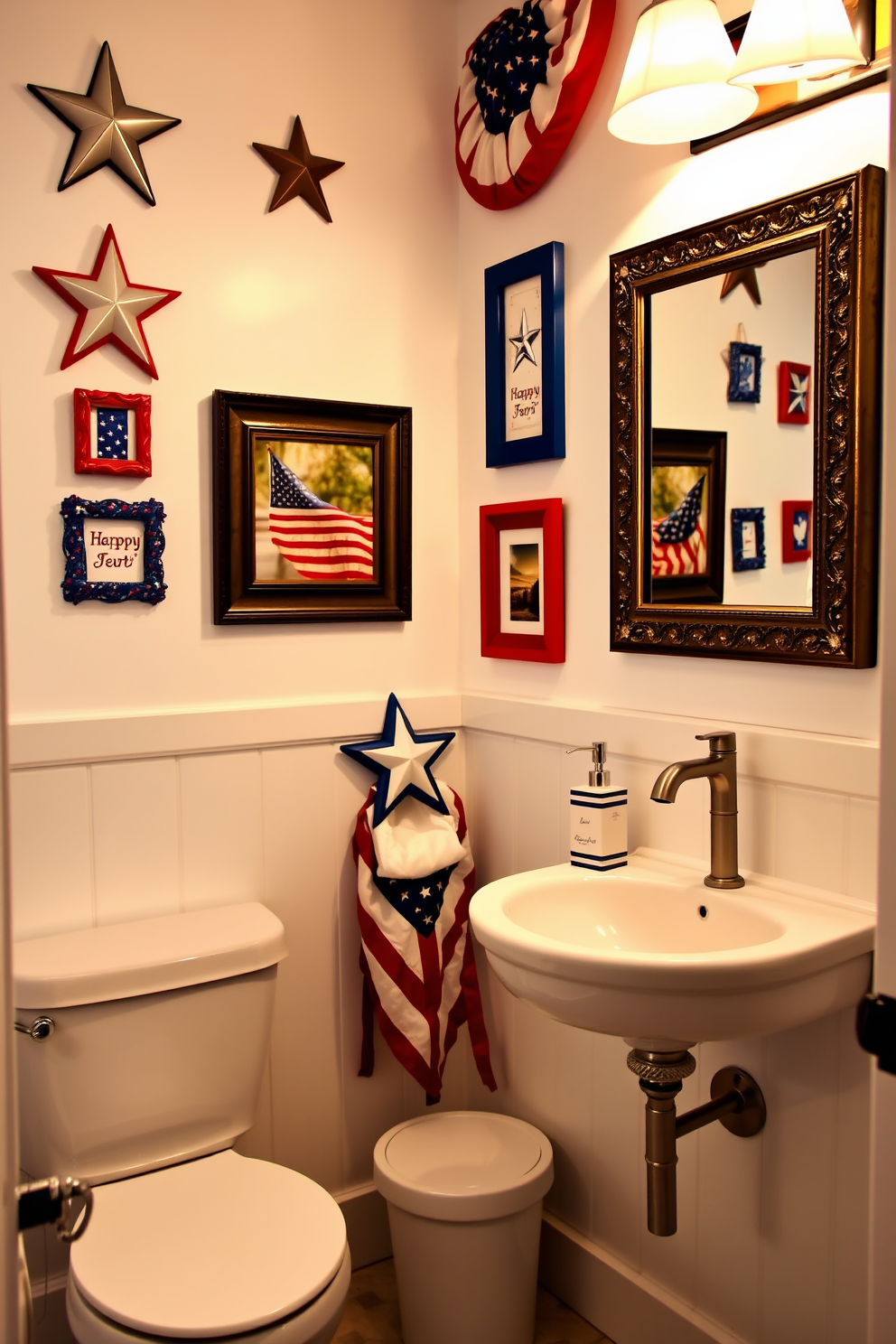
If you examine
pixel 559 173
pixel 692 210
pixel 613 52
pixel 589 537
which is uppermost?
pixel 613 52

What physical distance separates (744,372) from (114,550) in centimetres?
108

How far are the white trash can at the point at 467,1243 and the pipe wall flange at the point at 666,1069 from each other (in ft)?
1.49

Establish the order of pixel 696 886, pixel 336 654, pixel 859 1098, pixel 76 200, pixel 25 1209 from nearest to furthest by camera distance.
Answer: pixel 25 1209
pixel 859 1098
pixel 696 886
pixel 76 200
pixel 336 654

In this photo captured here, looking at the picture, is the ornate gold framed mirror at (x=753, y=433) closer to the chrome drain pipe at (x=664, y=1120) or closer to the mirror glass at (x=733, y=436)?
the mirror glass at (x=733, y=436)

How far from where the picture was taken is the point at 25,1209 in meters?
0.79

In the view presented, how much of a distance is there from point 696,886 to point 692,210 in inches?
41.0

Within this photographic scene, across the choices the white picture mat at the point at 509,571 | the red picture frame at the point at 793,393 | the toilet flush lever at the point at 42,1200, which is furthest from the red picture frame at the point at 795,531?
the toilet flush lever at the point at 42,1200

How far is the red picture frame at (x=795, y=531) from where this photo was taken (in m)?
1.43

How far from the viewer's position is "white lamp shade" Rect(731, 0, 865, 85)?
1265 millimetres

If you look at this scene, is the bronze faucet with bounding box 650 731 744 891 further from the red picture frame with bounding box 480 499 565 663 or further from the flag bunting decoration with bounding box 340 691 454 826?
the flag bunting decoration with bounding box 340 691 454 826

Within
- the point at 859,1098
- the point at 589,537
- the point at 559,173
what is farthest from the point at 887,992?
the point at 559,173

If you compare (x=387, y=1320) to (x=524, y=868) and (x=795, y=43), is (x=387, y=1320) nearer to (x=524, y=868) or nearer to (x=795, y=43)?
(x=524, y=868)

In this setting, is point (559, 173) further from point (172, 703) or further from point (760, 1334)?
point (760, 1334)

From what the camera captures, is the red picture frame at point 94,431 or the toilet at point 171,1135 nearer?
the toilet at point 171,1135
